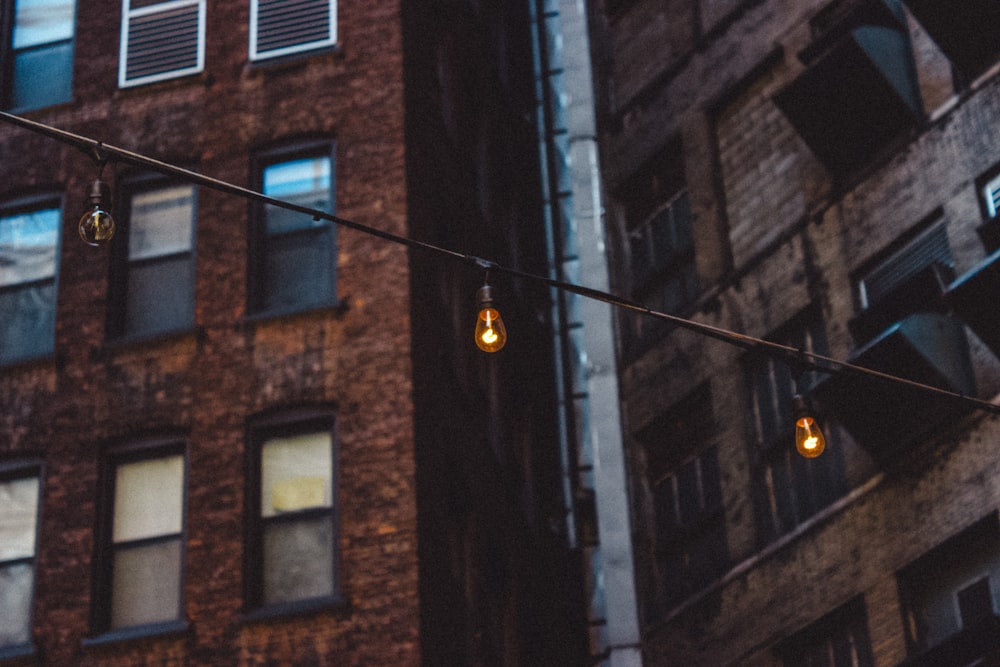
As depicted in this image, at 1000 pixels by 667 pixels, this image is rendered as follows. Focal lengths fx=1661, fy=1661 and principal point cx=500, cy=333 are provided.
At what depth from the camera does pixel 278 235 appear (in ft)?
69.4

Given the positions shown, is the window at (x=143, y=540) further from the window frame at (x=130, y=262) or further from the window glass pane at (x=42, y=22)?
the window glass pane at (x=42, y=22)

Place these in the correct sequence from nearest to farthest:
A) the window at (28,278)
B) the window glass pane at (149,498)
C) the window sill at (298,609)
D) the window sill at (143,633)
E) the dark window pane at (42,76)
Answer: the window sill at (298,609), the window sill at (143,633), the window glass pane at (149,498), the window at (28,278), the dark window pane at (42,76)

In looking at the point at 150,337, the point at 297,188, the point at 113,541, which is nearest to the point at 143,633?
the point at 113,541

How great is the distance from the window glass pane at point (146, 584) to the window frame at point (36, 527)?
0.97 metres

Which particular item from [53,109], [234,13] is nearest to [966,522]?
[234,13]

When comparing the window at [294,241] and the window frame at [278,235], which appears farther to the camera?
the window at [294,241]

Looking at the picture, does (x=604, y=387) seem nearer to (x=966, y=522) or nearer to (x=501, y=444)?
(x=501, y=444)

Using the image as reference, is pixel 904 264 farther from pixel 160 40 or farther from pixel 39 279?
pixel 39 279

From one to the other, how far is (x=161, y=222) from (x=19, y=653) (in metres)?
5.80

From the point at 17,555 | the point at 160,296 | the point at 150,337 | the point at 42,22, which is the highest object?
the point at 42,22

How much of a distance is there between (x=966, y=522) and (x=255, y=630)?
8426mm

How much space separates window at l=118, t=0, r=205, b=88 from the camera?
2244 centimetres

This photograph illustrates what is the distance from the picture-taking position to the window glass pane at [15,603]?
19.7m

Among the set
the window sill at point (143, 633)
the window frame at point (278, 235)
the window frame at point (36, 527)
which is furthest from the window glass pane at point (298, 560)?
the window frame at point (36, 527)
